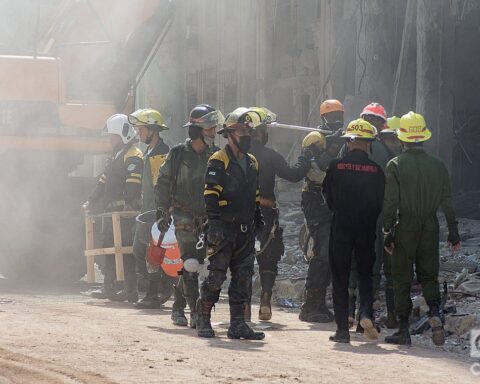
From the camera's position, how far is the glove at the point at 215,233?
10.3 metres

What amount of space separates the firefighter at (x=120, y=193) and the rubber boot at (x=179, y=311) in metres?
2.22

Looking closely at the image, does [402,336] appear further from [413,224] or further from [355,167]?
[355,167]

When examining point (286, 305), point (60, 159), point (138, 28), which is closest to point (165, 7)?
point (138, 28)

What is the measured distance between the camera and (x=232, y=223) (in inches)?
412

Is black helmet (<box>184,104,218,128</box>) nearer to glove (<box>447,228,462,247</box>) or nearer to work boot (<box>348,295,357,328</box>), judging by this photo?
work boot (<box>348,295,357,328</box>)

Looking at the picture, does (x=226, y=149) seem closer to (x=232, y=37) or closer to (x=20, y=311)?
(x=20, y=311)

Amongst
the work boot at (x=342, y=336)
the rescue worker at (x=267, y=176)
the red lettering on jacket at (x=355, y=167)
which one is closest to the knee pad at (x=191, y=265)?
the rescue worker at (x=267, y=176)

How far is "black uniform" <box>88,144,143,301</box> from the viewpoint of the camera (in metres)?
13.7

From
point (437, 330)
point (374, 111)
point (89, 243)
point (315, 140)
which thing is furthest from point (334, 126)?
point (89, 243)

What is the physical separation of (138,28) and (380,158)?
6375 mm

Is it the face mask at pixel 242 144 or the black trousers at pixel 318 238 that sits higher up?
the face mask at pixel 242 144

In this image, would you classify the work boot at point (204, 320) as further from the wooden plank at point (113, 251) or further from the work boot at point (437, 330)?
the wooden plank at point (113, 251)

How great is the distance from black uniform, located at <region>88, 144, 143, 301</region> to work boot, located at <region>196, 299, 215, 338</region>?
3.24 metres

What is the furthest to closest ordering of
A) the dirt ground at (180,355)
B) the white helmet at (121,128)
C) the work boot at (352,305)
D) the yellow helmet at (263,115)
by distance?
1. the white helmet at (121,128)
2. the yellow helmet at (263,115)
3. the work boot at (352,305)
4. the dirt ground at (180,355)
